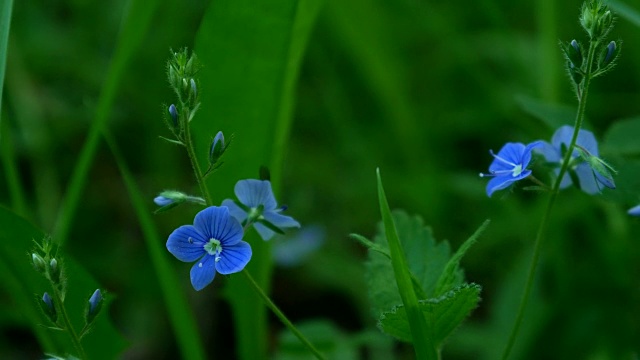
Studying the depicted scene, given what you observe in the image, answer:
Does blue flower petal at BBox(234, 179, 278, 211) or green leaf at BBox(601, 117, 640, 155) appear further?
green leaf at BBox(601, 117, 640, 155)

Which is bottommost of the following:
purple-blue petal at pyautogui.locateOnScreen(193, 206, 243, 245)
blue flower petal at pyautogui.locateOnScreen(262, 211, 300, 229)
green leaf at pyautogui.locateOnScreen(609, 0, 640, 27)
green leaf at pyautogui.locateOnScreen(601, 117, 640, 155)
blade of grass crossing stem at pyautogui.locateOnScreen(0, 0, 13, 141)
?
purple-blue petal at pyautogui.locateOnScreen(193, 206, 243, 245)

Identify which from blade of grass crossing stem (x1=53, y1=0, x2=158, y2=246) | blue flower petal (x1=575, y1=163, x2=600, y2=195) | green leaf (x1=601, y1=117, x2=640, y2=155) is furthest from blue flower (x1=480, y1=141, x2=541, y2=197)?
blade of grass crossing stem (x1=53, y1=0, x2=158, y2=246)

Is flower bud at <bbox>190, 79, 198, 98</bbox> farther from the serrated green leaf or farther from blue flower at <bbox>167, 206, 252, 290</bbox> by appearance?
the serrated green leaf

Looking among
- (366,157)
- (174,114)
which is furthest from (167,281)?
(366,157)

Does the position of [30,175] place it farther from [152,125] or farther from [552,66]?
[552,66]

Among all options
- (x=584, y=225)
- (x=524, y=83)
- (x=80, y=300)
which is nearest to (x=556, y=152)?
(x=80, y=300)

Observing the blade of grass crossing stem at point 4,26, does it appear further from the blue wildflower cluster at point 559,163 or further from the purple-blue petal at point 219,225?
the blue wildflower cluster at point 559,163
